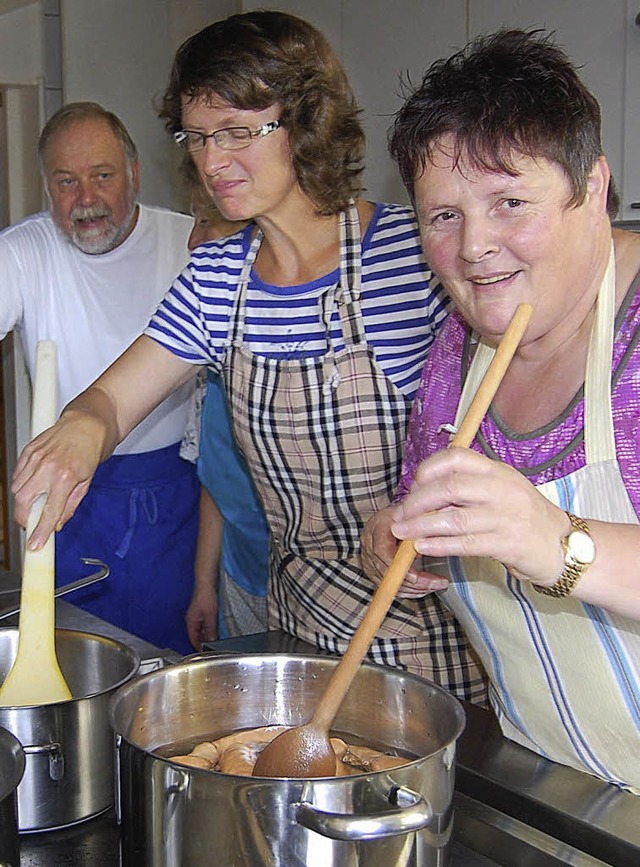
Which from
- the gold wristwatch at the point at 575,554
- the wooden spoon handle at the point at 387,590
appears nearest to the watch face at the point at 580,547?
the gold wristwatch at the point at 575,554

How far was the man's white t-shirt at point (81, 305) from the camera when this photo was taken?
7.56 ft

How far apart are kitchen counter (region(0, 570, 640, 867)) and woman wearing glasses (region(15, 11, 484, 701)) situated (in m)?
0.44

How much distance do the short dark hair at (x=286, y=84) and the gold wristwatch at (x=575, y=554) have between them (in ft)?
2.32

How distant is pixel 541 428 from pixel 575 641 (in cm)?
20

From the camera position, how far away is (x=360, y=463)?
1.45 metres

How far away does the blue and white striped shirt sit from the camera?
139cm

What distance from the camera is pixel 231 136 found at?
133cm

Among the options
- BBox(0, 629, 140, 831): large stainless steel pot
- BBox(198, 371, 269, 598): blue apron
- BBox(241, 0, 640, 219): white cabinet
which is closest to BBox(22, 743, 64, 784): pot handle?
BBox(0, 629, 140, 831): large stainless steel pot

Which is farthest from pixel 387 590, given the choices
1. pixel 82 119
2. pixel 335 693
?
pixel 82 119

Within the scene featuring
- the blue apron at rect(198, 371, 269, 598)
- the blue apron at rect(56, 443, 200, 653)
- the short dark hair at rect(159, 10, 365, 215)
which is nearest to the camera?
the short dark hair at rect(159, 10, 365, 215)

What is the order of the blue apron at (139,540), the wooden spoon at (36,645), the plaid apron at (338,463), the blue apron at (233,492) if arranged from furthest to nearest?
the blue apron at (139,540) < the blue apron at (233,492) < the plaid apron at (338,463) < the wooden spoon at (36,645)

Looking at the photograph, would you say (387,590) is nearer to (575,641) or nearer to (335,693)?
(335,693)

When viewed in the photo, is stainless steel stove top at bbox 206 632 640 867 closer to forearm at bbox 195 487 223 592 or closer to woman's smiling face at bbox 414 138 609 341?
woman's smiling face at bbox 414 138 609 341

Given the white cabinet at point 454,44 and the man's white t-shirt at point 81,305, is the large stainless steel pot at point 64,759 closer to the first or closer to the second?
the man's white t-shirt at point 81,305
